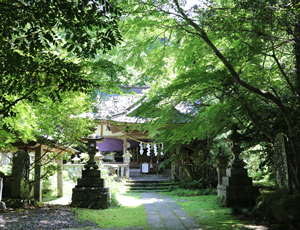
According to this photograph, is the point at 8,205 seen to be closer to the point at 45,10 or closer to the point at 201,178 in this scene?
the point at 45,10

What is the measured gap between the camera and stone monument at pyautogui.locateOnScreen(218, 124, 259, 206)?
787 cm

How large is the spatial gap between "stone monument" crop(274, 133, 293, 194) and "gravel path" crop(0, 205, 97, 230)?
432cm

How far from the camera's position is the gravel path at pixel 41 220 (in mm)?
5363

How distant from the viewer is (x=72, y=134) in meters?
8.63

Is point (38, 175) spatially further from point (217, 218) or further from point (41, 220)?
point (217, 218)

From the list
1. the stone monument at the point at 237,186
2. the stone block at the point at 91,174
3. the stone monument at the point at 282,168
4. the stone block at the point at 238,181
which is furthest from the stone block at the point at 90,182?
the stone monument at the point at 282,168

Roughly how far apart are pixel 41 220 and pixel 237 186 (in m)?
5.71

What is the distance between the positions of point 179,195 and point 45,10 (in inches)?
404

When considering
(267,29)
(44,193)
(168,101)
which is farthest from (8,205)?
(267,29)

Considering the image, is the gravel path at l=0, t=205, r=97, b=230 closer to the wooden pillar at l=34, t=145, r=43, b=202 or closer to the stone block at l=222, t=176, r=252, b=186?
the wooden pillar at l=34, t=145, r=43, b=202

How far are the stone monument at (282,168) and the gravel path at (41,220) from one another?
4.32 meters

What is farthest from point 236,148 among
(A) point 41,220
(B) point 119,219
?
(A) point 41,220

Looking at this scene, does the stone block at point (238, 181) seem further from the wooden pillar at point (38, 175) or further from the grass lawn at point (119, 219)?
the wooden pillar at point (38, 175)

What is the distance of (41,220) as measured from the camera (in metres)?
5.91
